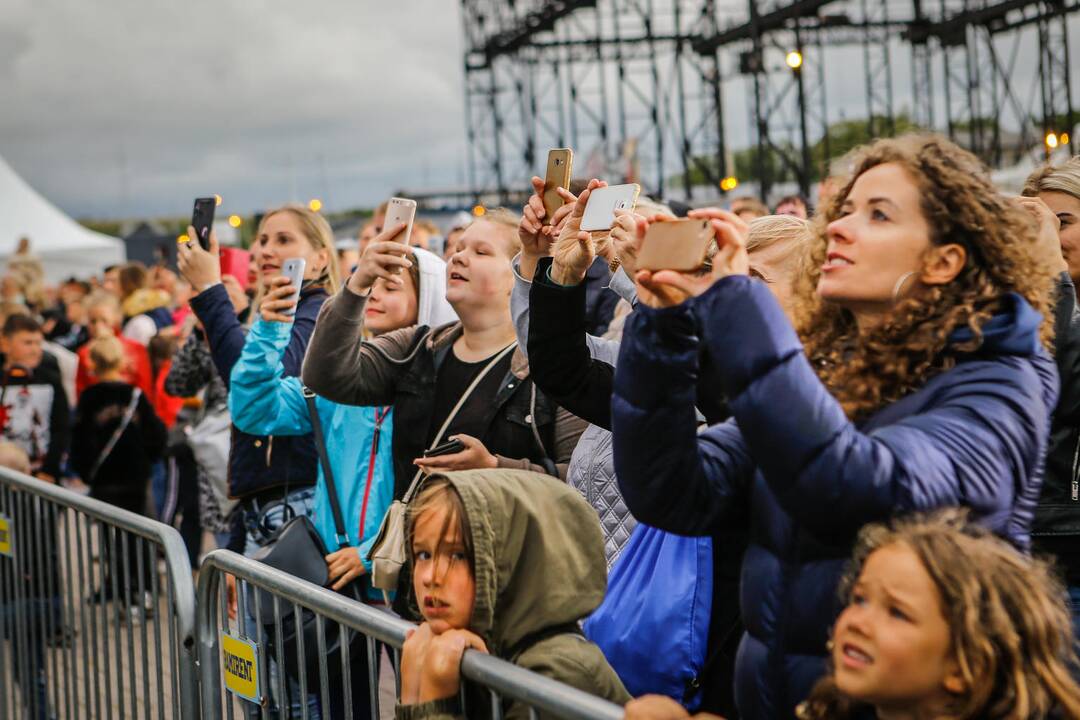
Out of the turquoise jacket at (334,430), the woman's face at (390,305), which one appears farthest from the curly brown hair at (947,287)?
the woman's face at (390,305)

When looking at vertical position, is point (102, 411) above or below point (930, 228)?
below

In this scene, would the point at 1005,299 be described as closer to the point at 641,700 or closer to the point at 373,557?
the point at 641,700

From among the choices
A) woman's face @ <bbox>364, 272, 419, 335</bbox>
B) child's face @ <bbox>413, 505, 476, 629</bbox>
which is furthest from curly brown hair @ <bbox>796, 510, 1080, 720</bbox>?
woman's face @ <bbox>364, 272, 419, 335</bbox>

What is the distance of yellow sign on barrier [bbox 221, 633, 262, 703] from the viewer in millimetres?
2779

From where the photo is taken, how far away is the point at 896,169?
1.87 meters

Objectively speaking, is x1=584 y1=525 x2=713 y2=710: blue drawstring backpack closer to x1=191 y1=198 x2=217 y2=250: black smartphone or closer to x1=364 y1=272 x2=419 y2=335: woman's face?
x1=364 y1=272 x2=419 y2=335: woman's face

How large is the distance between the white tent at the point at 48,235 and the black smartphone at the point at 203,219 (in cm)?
1996

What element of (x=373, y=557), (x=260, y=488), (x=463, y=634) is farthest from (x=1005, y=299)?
(x=260, y=488)

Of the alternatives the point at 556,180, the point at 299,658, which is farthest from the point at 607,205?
the point at 299,658

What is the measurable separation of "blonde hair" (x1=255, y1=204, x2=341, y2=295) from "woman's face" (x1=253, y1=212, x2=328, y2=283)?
14 millimetres

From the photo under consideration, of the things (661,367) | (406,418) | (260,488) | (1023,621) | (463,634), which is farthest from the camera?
(260,488)

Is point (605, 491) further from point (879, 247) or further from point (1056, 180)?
point (1056, 180)

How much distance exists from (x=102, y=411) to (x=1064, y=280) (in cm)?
555

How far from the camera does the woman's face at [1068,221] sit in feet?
10.5
